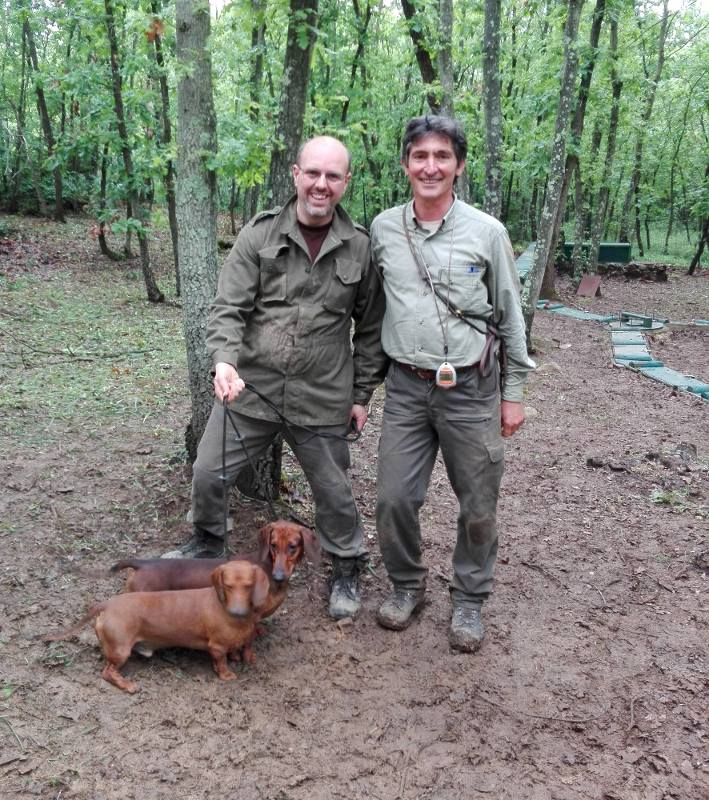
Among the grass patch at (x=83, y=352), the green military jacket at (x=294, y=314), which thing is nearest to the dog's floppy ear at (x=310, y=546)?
the green military jacket at (x=294, y=314)

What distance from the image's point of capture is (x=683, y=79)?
27828 mm

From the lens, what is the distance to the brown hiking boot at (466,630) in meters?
3.55

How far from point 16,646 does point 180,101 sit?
129 inches

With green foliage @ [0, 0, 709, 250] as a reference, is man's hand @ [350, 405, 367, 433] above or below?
below

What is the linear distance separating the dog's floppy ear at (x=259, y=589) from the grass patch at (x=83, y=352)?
382 cm

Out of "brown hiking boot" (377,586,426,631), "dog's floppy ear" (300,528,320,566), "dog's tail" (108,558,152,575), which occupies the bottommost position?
"brown hiking boot" (377,586,426,631)

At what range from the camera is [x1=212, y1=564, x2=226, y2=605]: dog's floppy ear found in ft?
9.93

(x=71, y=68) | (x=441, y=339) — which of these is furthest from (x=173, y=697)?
(x=71, y=68)

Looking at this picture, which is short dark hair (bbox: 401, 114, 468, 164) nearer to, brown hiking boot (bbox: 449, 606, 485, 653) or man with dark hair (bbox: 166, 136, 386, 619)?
man with dark hair (bbox: 166, 136, 386, 619)

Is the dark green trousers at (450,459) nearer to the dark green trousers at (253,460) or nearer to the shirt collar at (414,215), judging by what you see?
the dark green trousers at (253,460)

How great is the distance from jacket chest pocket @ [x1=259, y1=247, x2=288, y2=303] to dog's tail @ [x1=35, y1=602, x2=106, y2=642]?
5.36 feet

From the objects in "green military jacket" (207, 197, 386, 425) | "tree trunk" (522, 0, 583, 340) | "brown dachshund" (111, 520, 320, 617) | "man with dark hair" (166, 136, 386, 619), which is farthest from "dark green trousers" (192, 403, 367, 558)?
"tree trunk" (522, 0, 583, 340)

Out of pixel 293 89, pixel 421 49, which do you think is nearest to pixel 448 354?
pixel 293 89

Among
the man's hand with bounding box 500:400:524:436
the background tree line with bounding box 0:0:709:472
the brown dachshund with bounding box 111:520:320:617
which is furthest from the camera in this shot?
the background tree line with bounding box 0:0:709:472
